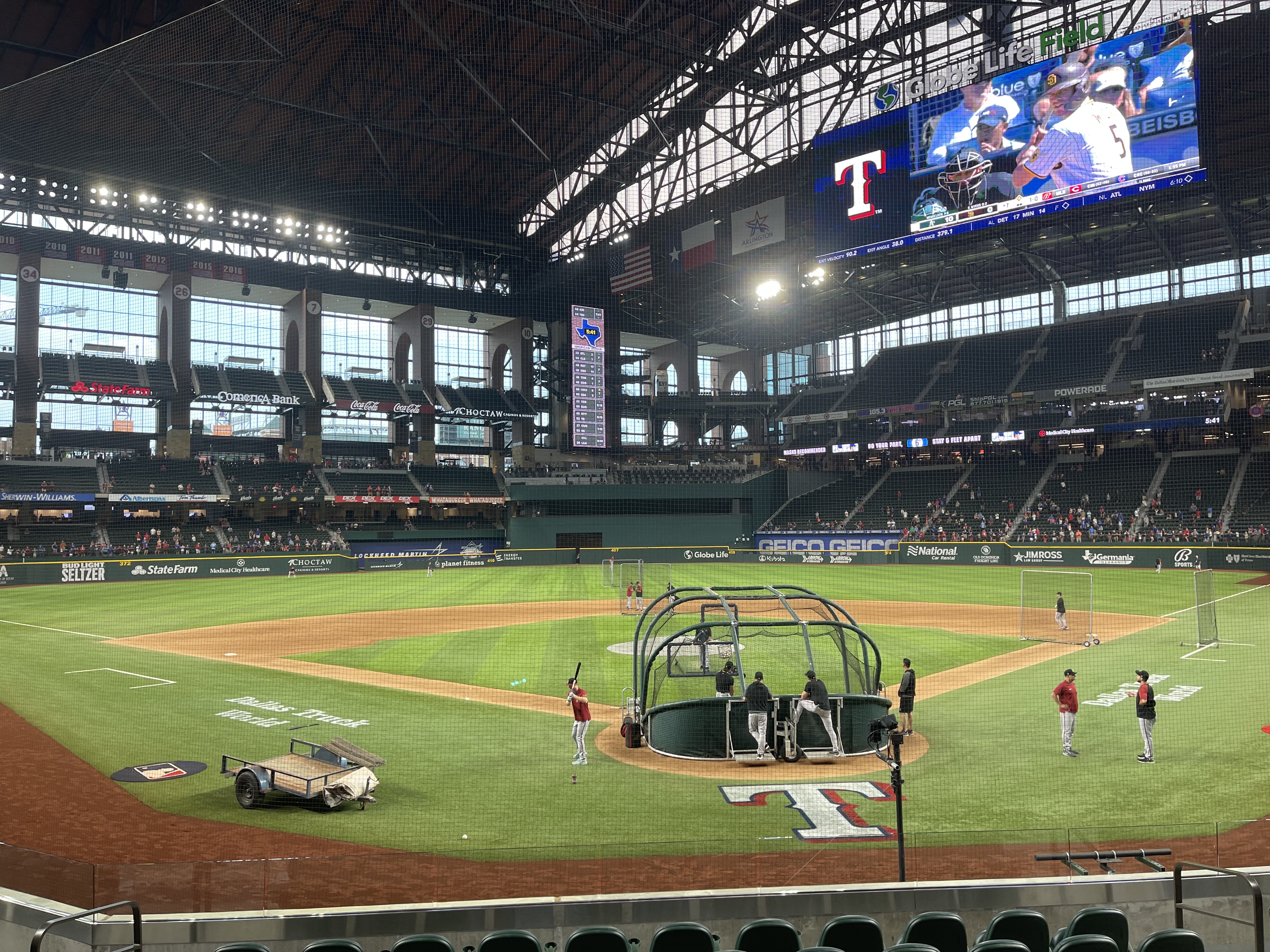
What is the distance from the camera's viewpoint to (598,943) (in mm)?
5914

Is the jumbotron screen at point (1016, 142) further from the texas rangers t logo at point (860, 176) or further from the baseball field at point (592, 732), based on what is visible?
the baseball field at point (592, 732)

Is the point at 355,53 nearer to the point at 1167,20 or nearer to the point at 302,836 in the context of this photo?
the point at 1167,20

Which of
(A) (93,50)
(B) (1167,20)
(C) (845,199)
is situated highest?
(B) (1167,20)

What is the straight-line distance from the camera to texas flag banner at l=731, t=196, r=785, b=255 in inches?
1800

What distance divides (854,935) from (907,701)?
10.3m

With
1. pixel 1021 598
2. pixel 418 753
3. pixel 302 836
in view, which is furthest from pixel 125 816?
pixel 1021 598

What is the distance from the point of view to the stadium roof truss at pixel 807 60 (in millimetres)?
39094

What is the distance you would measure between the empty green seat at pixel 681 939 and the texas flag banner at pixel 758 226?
42.9m

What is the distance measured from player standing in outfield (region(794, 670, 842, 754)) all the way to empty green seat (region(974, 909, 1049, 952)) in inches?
327

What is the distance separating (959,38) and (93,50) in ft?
131

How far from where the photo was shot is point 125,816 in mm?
12367

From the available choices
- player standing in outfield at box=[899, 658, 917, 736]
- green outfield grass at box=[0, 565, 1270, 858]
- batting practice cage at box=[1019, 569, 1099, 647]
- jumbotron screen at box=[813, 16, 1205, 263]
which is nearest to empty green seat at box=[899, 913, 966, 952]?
green outfield grass at box=[0, 565, 1270, 858]

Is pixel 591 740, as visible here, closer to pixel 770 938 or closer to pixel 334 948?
pixel 770 938

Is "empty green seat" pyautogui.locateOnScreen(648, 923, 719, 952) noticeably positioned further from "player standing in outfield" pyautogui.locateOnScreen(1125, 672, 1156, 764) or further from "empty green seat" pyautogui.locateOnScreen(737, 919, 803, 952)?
"player standing in outfield" pyautogui.locateOnScreen(1125, 672, 1156, 764)
